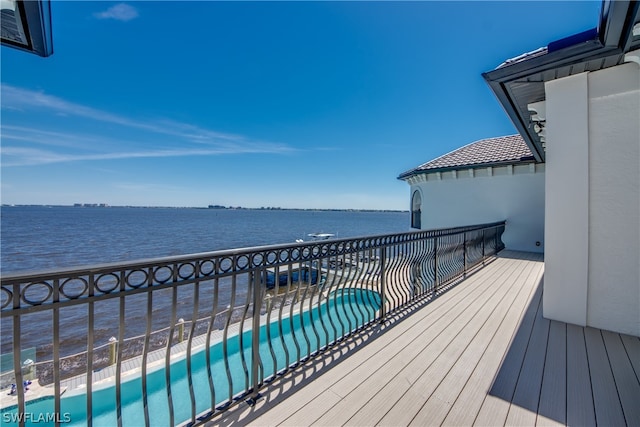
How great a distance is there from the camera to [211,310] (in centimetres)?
471

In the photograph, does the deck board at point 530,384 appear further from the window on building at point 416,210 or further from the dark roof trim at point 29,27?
the window on building at point 416,210

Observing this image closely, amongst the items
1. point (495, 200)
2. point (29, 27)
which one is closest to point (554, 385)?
point (29, 27)

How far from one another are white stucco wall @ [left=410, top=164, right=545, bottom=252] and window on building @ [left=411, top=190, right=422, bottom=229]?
763 millimetres

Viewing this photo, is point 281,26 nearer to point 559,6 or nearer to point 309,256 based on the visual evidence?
point 559,6

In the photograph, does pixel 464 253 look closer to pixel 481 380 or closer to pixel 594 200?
pixel 594 200

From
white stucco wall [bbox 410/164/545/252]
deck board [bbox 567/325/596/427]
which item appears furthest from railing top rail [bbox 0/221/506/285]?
white stucco wall [bbox 410/164/545/252]

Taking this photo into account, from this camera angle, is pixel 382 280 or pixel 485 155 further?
pixel 485 155

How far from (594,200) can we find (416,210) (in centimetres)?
931

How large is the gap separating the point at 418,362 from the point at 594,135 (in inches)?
126

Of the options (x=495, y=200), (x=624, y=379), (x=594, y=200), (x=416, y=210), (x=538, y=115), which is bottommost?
(x=624, y=379)

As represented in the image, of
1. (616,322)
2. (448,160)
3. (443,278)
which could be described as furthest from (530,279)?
(448,160)

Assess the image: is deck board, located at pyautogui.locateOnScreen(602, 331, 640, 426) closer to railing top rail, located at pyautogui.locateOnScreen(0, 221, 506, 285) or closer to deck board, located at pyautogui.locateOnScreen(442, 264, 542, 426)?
deck board, located at pyautogui.locateOnScreen(442, 264, 542, 426)

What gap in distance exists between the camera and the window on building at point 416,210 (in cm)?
1197

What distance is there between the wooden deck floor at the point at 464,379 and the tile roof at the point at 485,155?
7448 mm
